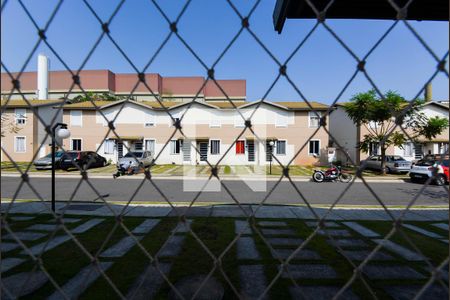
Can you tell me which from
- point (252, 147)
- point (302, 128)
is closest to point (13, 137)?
point (252, 147)

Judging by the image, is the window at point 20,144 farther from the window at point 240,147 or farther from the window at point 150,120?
the window at point 240,147

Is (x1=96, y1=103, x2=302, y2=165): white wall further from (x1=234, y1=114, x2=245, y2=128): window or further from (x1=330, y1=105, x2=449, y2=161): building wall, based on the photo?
(x1=330, y1=105, x2=449, y2=161): building wall

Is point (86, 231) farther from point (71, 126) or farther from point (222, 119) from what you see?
point (71, 126)

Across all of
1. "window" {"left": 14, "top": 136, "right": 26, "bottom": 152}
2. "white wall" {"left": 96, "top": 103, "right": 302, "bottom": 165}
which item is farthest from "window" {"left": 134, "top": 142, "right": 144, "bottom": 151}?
"window" {"left": 14, "top": 136, "right": 26, "bottom": 152}

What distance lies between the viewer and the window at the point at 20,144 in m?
22.3

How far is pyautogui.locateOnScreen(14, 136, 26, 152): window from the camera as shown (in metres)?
22.3

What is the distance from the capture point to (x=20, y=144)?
73.5 ft

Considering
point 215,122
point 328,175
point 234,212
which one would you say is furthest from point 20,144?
point 328,175

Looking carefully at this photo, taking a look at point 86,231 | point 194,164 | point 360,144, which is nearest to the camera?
point 86,231

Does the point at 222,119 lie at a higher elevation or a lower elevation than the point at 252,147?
higher

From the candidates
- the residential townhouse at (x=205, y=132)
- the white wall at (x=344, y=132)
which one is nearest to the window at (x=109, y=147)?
the residential townhouse at (x=205, y=132)

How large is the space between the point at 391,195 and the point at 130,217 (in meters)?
9.40

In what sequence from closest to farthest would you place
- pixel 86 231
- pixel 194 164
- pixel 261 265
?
pixel 261 265 < pixel 86 231 < pixel 194 164

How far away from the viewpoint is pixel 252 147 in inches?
867
